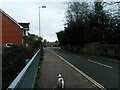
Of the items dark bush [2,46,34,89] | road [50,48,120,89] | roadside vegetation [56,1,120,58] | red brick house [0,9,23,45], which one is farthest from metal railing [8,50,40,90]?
red brick house [0,9,23,45]

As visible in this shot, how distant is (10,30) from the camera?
68.9 meters

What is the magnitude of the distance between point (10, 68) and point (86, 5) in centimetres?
4873

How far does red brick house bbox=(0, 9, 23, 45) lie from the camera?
6706cm

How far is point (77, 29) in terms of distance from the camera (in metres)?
65.1

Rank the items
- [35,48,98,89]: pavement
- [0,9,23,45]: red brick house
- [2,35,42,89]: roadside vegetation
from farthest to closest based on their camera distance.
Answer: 1. [0,9,23,45]: red brick house
2. [2,35,42,89]: roadside vegetation
3. [35,48,98,89]: pavement

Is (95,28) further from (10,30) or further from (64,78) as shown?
(64,78)

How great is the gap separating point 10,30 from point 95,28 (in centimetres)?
2118

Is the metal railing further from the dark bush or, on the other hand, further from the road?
the dark bush

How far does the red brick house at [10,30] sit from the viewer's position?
220 ft

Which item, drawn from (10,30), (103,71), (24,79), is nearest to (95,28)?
(10,30)

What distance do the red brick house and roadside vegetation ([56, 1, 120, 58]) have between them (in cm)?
1051

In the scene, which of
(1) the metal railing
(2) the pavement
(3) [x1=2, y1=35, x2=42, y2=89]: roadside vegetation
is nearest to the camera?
(1) the metal railing

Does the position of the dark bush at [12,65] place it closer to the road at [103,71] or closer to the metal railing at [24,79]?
the road at [103,71]

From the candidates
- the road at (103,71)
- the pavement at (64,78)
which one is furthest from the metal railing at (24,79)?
the road at (103,71)
